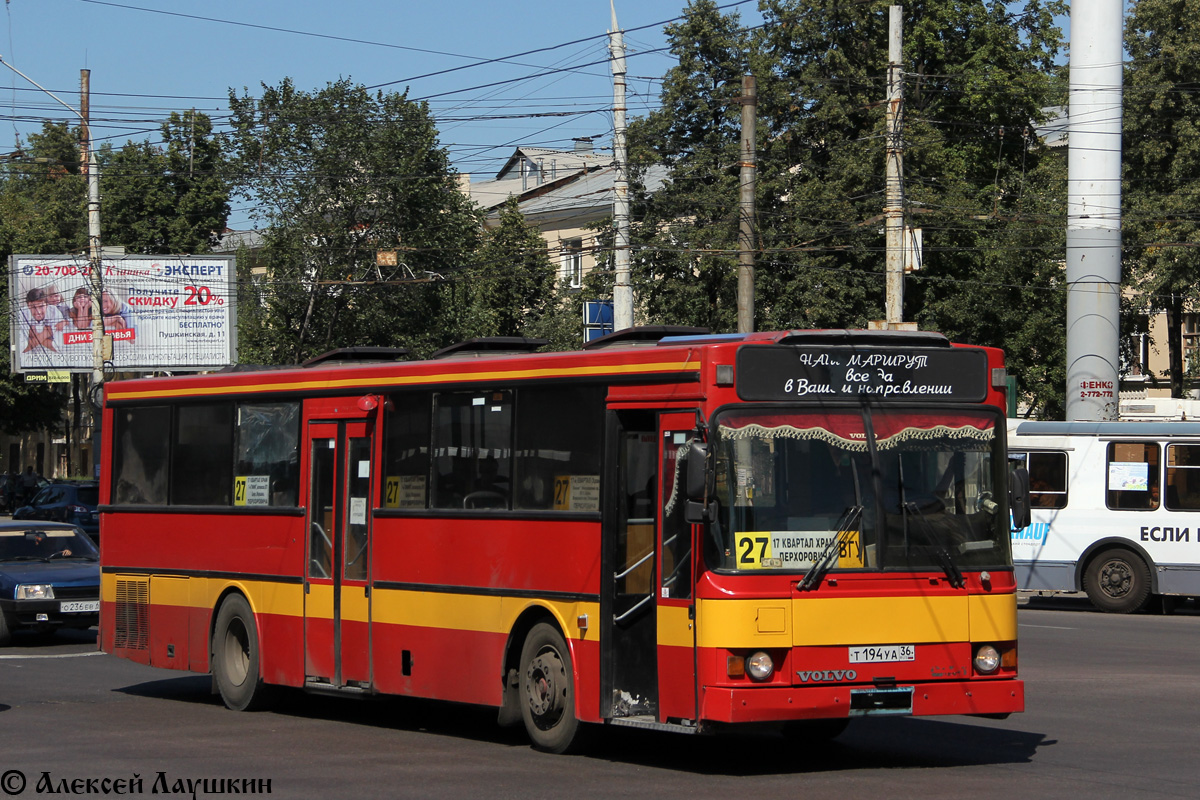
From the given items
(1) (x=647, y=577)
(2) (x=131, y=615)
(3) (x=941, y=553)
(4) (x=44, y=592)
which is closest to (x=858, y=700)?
(3) (x=941, y=553)

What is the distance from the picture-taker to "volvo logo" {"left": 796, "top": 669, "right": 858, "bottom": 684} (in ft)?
30.0

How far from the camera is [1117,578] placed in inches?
917

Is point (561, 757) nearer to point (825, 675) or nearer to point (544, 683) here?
point (544, 683)

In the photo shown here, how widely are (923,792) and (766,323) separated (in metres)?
32.0

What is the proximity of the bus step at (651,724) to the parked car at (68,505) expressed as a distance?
28563mm

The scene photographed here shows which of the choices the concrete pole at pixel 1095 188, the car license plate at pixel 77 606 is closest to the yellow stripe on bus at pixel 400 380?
the car license plate at pixel 77 606

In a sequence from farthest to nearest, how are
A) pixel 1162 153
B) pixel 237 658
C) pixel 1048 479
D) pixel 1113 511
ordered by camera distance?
pixel 1162 153
pixel 1048 479
pixel 1113 511
pixel 237 658

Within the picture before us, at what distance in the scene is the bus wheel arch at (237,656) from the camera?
519 inches

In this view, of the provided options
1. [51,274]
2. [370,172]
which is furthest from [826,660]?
[51,274]

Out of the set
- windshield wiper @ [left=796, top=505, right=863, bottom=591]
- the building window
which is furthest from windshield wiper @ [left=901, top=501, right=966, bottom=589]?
the building window

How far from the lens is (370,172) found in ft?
154

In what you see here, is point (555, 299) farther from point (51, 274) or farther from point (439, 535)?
point (439, 535)

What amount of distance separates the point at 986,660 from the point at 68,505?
31119 millimetres

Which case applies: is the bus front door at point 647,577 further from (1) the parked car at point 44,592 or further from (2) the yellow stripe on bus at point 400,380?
(1) the parked car at point 44,592
